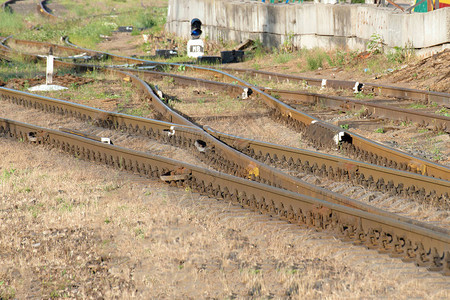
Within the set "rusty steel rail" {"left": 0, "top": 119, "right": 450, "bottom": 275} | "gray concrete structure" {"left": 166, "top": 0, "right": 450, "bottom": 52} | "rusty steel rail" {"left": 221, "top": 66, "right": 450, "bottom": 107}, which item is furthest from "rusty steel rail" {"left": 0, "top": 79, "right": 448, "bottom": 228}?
"gray concrete structure" {"left": 166, "top": 0, "right": 450, "bottom": 52}

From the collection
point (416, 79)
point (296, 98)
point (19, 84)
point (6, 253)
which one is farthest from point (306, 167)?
point (19, 84)

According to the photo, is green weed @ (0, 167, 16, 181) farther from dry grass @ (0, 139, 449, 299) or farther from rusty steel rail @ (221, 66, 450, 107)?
rusty steel rail @ (221, 66, 450, 107)

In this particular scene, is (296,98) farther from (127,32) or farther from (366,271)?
(127,32)

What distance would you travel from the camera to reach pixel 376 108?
453 inches

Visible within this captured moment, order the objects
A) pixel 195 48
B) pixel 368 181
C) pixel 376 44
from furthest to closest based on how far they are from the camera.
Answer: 1. pixel 195 48
2. pixel 376 44
3. pixel 368 181

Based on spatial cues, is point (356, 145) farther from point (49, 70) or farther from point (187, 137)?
point (49, 70)

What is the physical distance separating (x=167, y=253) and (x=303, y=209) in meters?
1.41

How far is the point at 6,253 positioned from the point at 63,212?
1.03 m

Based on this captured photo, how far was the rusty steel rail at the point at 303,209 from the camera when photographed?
5.14 meters

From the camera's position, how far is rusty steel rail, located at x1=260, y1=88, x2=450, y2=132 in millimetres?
10094

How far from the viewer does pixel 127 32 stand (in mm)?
34812

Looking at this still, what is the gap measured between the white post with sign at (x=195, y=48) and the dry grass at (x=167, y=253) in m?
15.6

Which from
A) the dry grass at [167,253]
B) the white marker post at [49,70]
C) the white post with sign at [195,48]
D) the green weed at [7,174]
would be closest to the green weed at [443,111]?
the dry grass at [167,253]

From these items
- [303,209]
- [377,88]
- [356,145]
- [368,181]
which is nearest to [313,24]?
[377,88]
